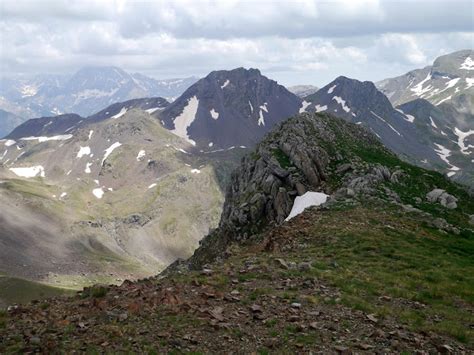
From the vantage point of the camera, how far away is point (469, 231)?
34219mm

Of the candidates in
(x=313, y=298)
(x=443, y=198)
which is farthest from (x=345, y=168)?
(x=313, y=298)

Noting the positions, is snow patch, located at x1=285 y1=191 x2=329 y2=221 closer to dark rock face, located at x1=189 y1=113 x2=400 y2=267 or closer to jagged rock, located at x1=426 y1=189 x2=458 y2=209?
dark rock face, located at x1=189 y1=113 x2=400 y2=267

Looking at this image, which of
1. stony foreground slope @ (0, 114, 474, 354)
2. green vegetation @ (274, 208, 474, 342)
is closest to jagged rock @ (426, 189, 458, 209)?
stony foreground slope @ (0, 114, 474, 354)

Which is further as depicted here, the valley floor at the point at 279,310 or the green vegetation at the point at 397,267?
the green vegetation at the point at 397,267

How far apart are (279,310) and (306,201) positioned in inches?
1049

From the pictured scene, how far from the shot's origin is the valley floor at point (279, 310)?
1516cm

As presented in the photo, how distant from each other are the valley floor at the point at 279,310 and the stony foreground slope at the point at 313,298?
0.16 feet

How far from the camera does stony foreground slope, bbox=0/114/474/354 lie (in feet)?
50.3

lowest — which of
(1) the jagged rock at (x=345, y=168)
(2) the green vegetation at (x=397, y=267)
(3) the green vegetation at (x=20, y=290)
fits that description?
(3) the green vegetation at (x=20, y=290)

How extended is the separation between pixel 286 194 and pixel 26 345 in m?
34.8

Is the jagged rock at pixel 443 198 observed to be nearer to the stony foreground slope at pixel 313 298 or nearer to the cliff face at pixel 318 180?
the cliff face at pixel 318 180

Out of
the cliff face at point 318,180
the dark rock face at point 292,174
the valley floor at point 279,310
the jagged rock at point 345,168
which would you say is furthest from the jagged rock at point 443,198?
the valley floor at point 279,310

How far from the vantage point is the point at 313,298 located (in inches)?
758

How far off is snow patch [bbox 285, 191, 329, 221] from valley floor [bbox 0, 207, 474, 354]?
1484 cm
